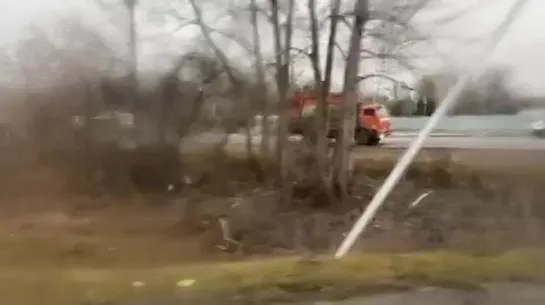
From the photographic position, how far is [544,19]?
2225 millimetres

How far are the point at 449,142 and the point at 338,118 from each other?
1.01 feet

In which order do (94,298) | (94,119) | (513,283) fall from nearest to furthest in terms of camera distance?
(94,298) < (513,283) < (94,119)

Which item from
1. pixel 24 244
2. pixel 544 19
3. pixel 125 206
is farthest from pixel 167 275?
pixel 544 19

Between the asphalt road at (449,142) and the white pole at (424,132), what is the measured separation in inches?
1.1

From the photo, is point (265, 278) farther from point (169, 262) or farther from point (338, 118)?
point (338, 118)

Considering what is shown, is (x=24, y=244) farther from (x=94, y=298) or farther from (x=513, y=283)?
(x=513, y=283)

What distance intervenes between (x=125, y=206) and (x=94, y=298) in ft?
0.98

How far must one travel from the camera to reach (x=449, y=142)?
2215 mm

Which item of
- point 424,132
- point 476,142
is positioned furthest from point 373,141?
point 476,142

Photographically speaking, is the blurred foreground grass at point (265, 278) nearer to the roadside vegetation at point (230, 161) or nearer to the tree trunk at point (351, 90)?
the roadside vegetation at point (230, 161)

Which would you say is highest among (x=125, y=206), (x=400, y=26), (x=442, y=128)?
(x=400, y=26)

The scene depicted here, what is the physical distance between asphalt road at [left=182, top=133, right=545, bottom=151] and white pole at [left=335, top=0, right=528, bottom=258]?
27 mm

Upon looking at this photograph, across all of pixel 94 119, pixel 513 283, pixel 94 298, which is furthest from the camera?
pixel 94 119

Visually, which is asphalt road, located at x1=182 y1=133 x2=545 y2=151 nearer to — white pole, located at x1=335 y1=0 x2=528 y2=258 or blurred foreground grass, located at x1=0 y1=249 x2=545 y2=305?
white pole, located at x1=335 y1=0 x2=528 y2=258
